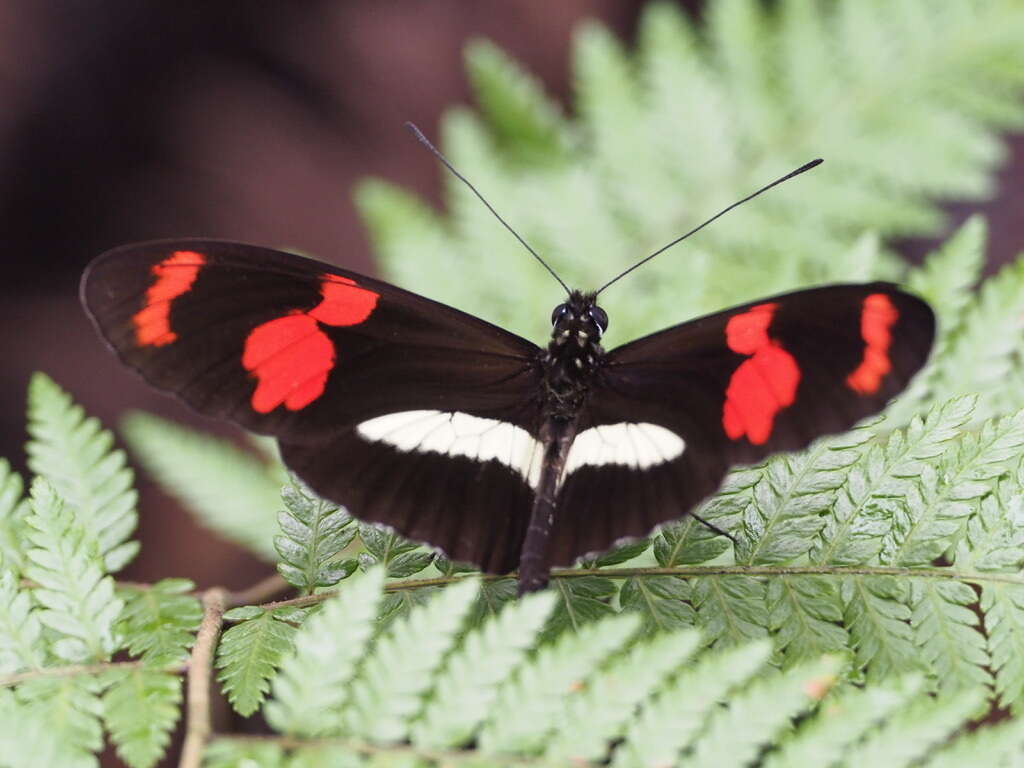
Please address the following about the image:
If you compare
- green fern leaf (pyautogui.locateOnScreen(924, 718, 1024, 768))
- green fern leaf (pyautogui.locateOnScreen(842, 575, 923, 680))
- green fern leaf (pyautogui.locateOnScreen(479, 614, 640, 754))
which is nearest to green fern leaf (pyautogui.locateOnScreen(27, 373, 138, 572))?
green fern leaf (pyautogui.locateOnScreen(479, 614, 640, 754))

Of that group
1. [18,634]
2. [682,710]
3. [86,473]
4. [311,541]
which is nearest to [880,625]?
[682,710]

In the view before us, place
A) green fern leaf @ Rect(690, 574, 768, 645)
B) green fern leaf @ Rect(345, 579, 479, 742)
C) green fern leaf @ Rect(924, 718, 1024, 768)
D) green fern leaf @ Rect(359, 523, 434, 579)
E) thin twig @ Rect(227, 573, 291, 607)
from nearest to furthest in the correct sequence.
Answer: green fern leaf @ Rect(924, 718, 1024, 768), green fern leaf @ Rect(345, 579, 479, 742), green fern leaf @ Rect(690, 574, 768, 645), green fern leaf @ Rect(359, 523, 434, 579), thin twig @ Rect(227, 573, 291, 607)

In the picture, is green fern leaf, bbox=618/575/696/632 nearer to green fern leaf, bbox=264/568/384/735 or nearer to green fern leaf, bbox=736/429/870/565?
green fern leaf, bbox=736/429/870/565

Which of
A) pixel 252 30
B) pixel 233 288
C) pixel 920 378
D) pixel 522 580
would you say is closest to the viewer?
pixel 522 580

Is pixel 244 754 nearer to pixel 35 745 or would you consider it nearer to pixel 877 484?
pixel 35 745

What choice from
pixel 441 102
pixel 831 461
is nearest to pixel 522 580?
pixel 831 461

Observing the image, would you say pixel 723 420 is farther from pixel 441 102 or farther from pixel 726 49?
pixel 441 102
